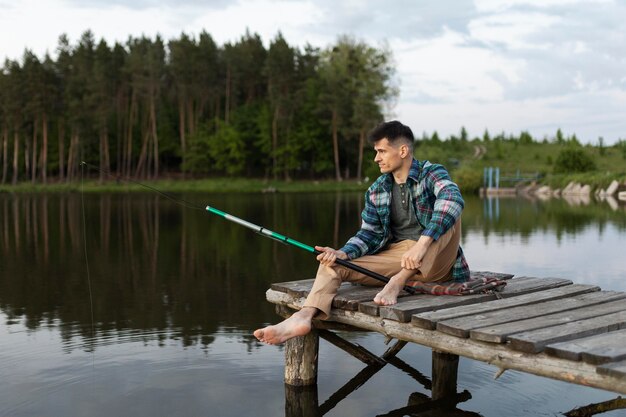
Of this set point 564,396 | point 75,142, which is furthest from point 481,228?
point 75,142

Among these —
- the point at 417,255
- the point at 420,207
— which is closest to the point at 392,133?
the point at 420,207

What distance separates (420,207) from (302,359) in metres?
1.53

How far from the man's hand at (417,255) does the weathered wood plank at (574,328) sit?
94 cm

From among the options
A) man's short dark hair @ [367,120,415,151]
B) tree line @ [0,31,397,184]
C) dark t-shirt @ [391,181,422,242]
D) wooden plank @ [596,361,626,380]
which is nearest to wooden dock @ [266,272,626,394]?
wooden plank @ [596,361,626,380]

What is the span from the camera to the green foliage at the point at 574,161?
43188 mm

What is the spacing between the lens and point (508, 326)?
4316 mm

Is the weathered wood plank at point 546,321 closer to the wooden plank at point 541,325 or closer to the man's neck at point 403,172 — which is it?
the wooden plank at point 541,325

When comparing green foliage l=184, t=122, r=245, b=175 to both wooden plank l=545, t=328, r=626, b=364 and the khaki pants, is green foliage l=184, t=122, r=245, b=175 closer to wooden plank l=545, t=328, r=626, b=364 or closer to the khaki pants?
the khaki pants

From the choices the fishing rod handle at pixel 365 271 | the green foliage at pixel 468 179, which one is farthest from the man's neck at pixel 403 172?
the green foliage at pixel 468 179

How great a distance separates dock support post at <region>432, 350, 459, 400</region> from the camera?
595 centimetres

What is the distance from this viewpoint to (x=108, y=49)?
55.2 meters

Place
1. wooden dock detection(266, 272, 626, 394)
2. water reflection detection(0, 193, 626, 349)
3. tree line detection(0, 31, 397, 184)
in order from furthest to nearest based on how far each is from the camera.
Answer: tree line detection(0, 31, 397, 184) < water reflection detection(0, 193, 626, 349) < wooden dock detection(266, 272, 626, 394)

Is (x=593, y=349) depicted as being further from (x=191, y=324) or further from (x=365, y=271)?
(x=191, y=324)

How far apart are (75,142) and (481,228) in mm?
41606
